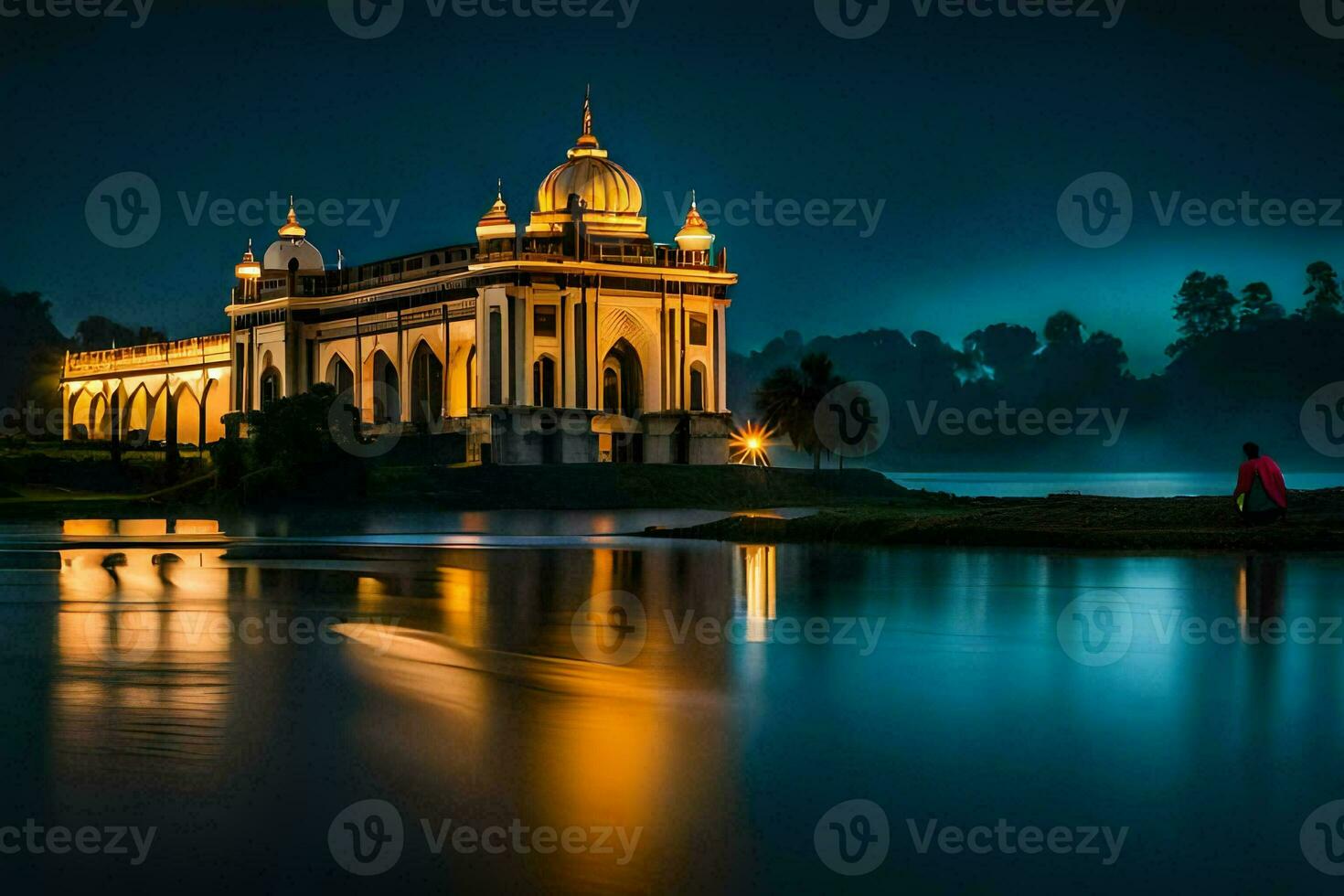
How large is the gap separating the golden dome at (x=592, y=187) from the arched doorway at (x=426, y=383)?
9.81 meters

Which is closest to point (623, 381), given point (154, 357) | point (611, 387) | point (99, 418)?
point (611, 387)

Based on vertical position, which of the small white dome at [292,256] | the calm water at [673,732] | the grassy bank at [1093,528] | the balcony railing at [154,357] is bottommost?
the calm water at [673,732]

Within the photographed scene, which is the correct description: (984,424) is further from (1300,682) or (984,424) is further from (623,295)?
(1300,682)

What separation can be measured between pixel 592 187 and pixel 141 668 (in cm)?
6155

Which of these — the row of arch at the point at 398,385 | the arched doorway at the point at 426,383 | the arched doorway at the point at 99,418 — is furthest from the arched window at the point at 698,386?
the arched doorway at the point at 99,418

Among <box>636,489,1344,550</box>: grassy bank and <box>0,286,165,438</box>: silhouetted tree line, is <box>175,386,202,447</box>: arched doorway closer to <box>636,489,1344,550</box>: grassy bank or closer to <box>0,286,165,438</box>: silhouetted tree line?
<box>0,286,165,438</box>: silhouetted tree line

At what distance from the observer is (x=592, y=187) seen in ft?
238

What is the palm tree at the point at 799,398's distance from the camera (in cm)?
5819

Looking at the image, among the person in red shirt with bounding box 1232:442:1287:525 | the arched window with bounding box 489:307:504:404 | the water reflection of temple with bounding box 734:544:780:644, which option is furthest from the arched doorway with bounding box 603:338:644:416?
the person in red shirt with bounding box 1232:442:1287:525

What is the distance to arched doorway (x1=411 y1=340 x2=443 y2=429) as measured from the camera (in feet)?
257

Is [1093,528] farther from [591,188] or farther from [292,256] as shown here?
[292,256]

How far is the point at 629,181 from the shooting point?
243 feet

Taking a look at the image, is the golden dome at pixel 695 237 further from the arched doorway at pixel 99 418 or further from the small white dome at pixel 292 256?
the arched doorway at pixel 99 418

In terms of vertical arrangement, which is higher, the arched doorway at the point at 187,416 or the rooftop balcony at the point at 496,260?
the rooftop balcony at the point at 496,260
